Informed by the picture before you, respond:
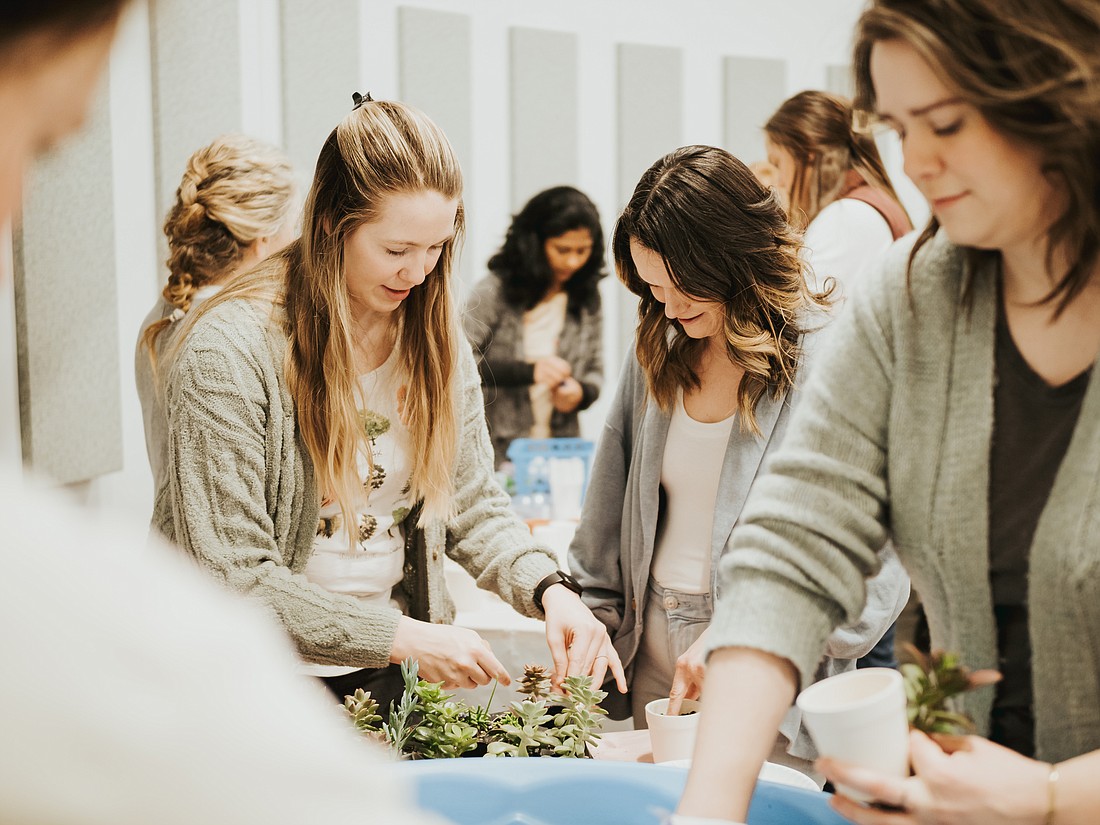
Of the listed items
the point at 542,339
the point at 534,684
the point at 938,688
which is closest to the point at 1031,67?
the point at 938,688

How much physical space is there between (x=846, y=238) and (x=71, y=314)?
2.37m

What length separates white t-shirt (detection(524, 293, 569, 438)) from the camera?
4402 millimetres

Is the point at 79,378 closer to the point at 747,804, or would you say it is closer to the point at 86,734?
the point at 747,804

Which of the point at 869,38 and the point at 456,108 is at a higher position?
the point at 456,108

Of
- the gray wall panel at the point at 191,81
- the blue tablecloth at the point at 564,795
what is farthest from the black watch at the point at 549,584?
the gray wall panel at the point at 191,81

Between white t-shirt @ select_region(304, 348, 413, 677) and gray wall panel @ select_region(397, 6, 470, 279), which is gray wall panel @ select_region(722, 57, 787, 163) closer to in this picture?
gray wall panel @ select_region(397, 6, 470, 279)

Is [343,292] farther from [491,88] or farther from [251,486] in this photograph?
[491,88]

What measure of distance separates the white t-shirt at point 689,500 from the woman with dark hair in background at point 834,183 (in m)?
1.24

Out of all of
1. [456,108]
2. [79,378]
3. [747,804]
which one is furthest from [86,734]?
[456,108]

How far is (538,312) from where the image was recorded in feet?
14.5

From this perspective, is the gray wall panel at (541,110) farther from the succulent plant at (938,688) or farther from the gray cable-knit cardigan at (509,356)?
the succulent plant at (938,688)

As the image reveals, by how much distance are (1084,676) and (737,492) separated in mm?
929

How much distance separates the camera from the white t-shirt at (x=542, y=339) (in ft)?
14.4

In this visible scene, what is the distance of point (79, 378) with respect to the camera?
3545 millimetres
